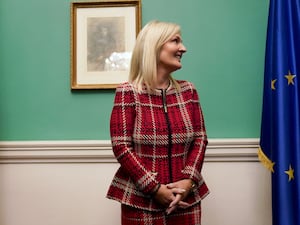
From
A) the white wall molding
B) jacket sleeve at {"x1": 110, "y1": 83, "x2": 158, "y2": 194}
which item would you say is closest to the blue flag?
the white wall molding

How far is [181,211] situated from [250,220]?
75 centimetres

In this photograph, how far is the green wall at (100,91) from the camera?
1.99m

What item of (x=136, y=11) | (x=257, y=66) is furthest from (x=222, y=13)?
(x=136, y=11)

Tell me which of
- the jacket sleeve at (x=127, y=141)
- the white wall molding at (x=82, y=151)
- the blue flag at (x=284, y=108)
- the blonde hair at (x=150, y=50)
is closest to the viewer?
the jacket sleeve at (x=127, y=141)

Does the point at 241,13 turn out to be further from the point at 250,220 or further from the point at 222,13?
the point at 250,220

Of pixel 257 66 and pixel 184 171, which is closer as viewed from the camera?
pixel 184 171

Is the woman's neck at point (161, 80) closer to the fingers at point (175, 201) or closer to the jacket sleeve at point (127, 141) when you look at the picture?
the jacket sleeve at point (127, 141)

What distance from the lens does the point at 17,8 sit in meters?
2.08

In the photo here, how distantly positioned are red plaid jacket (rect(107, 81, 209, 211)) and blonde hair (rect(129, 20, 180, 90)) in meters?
0.04

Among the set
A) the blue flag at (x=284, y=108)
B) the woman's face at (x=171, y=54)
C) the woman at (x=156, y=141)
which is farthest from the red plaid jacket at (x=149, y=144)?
the blue flag at (x=284, y=108)

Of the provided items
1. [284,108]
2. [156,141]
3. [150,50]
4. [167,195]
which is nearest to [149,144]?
[156,141]

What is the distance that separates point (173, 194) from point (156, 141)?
198 millimetres

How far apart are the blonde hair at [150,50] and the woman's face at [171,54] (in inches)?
0.6

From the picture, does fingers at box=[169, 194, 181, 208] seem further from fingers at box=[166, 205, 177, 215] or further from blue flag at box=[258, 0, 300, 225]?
blue flag at box=[258, 0, 300, 225]
